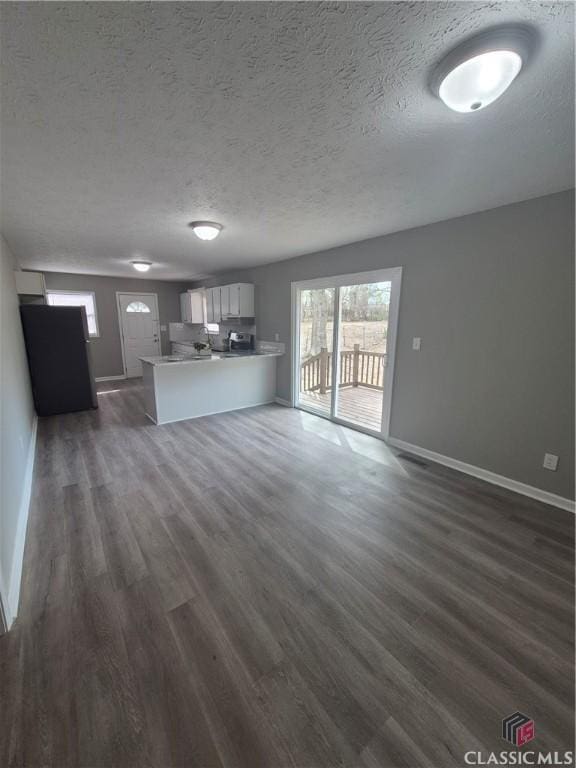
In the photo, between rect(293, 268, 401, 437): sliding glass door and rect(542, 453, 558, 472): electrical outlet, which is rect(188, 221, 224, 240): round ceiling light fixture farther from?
rect(542, 453, 558, 472): electrical outlet

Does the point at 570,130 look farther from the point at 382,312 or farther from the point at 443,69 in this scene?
the point at 382,312

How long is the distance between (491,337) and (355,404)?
2.31 meters

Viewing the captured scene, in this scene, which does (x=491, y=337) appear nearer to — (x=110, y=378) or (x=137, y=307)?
(x=137, y=307)

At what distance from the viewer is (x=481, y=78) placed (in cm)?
112

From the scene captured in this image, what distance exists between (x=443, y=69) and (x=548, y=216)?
6.02 ft

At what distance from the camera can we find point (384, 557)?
75.8 inches

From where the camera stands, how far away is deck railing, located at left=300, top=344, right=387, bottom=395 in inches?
177

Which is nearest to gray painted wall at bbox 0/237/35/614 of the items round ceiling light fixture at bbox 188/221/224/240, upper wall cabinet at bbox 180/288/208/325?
round ceiling light fixture at bbox 188/221/224/240

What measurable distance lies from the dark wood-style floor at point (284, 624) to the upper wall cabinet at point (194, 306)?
512 centimetres

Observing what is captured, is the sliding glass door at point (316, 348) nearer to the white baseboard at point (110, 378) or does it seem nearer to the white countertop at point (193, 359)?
the white countertop at point (193, 359)

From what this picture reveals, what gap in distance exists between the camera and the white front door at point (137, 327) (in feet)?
23.6

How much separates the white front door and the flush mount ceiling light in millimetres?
7471

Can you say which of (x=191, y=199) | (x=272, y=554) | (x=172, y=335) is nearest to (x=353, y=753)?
(x=272, y=554)

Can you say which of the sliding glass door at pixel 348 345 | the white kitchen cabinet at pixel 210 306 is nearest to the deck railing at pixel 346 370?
the sliding glass door at pixel 348 345
